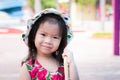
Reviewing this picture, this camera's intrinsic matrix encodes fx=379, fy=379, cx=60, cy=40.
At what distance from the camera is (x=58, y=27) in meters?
2.04

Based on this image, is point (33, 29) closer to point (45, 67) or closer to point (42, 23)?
point (42, 23)

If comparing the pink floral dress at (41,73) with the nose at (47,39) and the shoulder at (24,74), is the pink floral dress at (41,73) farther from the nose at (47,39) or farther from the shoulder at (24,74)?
the nose at (47,39)

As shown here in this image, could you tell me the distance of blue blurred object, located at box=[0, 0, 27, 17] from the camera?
47.1 feet

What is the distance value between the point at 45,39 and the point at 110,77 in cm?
264

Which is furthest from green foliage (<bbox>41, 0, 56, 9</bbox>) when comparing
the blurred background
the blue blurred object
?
the blue blurred object

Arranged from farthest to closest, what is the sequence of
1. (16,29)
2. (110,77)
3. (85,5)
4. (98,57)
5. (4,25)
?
(85,5) < (4,25) < (16,29) < (98,57) < (110,77)

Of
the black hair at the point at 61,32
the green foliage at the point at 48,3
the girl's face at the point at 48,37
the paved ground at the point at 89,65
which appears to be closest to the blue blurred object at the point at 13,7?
the green foliage at the point at 48,3

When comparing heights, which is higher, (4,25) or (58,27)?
(58,27)

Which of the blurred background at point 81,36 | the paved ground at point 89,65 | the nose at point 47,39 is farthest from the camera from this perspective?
the blurred background at point 81,36

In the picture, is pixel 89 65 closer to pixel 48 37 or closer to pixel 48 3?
pixel 48 37

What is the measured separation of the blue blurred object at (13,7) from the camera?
14.4 meters

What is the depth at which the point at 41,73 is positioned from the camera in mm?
2049

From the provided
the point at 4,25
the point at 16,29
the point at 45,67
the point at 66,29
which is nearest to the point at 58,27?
the point at 66,29

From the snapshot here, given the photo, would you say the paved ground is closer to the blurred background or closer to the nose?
the blurred background
